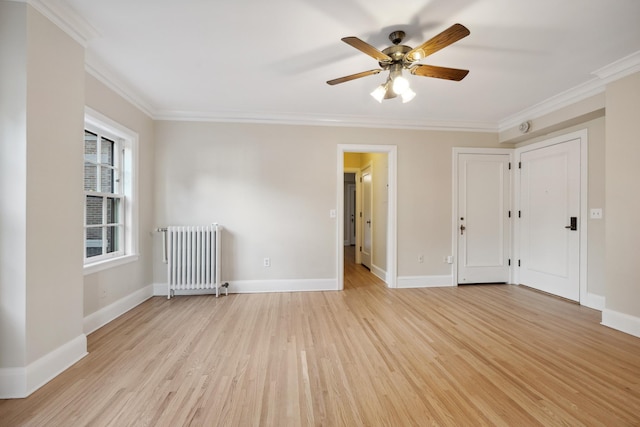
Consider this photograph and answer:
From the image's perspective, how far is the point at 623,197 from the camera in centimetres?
262

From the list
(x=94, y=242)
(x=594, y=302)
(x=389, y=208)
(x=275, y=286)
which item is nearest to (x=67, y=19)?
(x=94, y=242)

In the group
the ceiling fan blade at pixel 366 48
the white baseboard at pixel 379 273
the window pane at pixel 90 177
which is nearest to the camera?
the ceiling fan blade at pixel 366 48

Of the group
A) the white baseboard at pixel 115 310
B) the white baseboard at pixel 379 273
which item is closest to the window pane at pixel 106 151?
the white baseboard at pixel 115 310

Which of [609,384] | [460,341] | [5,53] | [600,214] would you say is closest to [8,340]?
[5,53]

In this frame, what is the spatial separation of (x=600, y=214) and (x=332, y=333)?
3.44 m

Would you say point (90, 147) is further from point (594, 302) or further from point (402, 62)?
point (594, 302)

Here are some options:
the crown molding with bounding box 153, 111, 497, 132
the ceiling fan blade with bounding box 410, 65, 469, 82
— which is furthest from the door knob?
the ceiling fan blade with bounding box 410, 65, 469, 82

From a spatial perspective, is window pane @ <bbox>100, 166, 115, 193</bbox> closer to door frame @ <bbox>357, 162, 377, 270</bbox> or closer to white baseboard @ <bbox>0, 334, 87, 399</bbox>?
white baseboard @ <bbox>0, 334, 87, 399</bbox>

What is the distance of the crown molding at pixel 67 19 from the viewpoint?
1774 millimetres

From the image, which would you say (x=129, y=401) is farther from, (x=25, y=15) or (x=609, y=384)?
(x=609, y=384)

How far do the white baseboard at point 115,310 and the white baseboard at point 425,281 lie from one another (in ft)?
11.7

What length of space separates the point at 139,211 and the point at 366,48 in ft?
10.6

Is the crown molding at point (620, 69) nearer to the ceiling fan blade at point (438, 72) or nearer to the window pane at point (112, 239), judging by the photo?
the ceiling fan blade at point (438, 72)

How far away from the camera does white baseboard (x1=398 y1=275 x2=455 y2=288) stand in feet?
13.5
